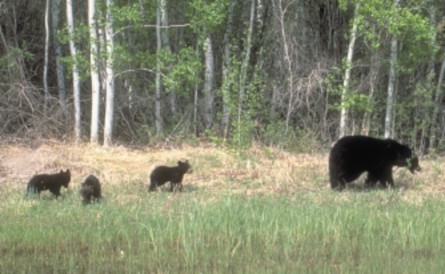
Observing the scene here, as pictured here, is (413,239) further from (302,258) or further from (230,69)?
(230,69)

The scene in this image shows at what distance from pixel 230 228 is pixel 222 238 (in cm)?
39

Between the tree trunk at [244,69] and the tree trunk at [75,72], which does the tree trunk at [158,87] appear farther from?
the tree trunk at [244,69]

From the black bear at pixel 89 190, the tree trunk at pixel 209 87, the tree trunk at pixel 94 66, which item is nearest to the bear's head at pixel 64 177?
the black bear at pixel 89 190

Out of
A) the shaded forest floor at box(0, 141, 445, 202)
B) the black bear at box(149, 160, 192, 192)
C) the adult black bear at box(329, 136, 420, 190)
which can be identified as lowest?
the shaded forest floor at box(0, 141, 445, 202)

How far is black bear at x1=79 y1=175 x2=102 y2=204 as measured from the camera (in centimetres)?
1295

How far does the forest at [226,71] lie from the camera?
904 inches

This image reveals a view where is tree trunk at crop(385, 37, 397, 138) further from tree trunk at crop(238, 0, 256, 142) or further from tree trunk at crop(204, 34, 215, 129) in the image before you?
tree trunk at crop(204, 34, 215, 129)

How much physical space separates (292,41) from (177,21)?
16.8 feet

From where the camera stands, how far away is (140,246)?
31.1 ft

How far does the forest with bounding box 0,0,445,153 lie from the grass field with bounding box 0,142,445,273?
681 cm

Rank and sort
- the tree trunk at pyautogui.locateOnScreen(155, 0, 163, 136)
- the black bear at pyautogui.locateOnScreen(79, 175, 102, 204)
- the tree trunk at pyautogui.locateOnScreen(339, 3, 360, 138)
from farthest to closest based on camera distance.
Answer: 1. the tree trunk at pyautogui.locateOnScreen(155, 0, 163, 136)
2. the tree trunk at pyautogui.locateOnScreen(339, 3, 360, 138)
3. the black bear at pyautogui.locateOnScreen(79, 175, 102, 204)

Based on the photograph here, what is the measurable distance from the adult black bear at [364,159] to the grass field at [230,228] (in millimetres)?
352

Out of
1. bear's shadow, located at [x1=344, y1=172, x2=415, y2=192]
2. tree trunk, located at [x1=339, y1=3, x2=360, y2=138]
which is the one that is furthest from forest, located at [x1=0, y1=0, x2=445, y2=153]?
bear's shadow, located at [x1=344, y1=172, x2=415, y2=192]

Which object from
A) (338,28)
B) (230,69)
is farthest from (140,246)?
(338,28)
